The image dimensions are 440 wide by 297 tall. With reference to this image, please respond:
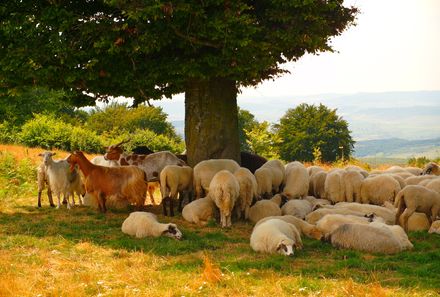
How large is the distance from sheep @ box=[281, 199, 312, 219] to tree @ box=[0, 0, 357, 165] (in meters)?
3.50

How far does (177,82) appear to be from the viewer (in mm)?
15828

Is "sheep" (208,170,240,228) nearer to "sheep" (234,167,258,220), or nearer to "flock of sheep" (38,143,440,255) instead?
"flock of sheep" (38,143,440,255)

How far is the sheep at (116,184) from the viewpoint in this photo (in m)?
15.5

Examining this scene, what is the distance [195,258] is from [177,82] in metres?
6.81

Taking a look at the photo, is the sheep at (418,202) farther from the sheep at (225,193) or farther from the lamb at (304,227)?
the sheep at (225,193)

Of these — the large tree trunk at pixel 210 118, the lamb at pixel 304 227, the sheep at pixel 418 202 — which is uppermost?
the large tree trunk at pixel 210 118

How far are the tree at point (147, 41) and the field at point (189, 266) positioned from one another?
13.6ft

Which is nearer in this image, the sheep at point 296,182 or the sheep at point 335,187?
the sheep at point 335,187

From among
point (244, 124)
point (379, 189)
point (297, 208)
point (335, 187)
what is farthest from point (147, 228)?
point (244, 124)

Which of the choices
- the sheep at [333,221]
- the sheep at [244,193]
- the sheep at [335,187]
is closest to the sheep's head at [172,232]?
the sheep at [244,193]

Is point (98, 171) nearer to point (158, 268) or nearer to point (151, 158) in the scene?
point (151, 158)

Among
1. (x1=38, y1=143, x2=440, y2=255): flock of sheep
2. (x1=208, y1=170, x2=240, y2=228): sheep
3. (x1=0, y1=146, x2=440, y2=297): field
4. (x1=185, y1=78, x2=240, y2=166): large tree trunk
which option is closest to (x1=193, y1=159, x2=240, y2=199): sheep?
(x1=38, y1=143, x2=440, y2=255): flock of sheep

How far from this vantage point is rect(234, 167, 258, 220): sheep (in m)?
14.3

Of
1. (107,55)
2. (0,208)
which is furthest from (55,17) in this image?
(0,208)
